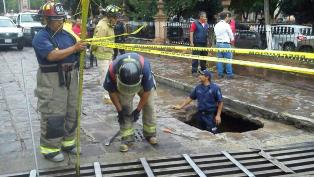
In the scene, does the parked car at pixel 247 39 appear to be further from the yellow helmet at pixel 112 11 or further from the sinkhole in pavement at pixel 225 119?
the yellow helmet at pixel 112 11

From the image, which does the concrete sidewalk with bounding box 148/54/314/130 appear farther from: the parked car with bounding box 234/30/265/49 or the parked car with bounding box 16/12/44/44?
the parked car with bounding box 16/12/44/44

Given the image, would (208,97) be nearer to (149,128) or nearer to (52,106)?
(149,128)

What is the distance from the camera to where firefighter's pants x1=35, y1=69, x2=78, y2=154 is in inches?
186

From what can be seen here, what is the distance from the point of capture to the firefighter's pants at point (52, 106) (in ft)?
15.5

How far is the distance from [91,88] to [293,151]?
18.3 feet

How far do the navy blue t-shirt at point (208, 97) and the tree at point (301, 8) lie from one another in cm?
1639

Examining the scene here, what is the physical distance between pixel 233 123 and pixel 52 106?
4.04m

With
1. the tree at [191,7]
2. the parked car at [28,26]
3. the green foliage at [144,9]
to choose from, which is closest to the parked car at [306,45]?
the tree at [191,7]

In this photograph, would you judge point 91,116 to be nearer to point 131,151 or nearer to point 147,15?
point 131,151

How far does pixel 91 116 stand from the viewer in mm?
7020

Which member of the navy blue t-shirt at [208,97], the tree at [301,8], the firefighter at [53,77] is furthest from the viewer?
the tree at [301,8]

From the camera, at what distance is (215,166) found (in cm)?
475

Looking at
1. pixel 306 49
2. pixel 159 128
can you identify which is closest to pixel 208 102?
pixel 159 128

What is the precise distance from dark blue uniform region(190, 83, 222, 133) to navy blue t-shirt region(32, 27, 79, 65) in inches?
108
